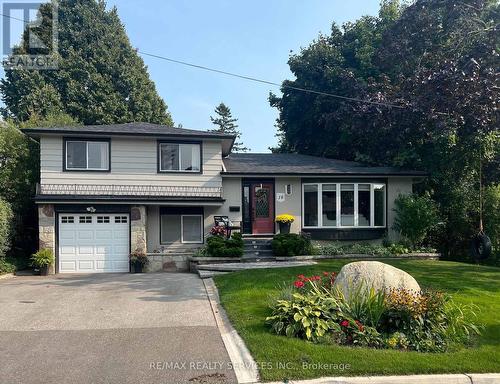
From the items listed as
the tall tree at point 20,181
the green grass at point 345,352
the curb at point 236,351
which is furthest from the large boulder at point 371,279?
the tall tree at point 20,181

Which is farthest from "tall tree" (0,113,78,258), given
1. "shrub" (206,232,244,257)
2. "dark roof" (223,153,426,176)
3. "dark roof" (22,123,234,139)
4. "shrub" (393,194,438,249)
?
"shrub" (393,194,438,249)

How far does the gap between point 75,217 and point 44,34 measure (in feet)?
72.7

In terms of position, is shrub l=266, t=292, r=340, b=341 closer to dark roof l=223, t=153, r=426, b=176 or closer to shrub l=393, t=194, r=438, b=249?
dark roof l=223, t=153, r=426, b=176

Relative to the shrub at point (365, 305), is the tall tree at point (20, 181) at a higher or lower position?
higher

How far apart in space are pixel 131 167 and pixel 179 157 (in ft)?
6.13

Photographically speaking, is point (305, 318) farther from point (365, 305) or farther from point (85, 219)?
point (85, 219)

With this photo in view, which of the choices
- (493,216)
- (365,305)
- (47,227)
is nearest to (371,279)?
(365,305)

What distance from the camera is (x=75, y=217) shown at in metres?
13.7

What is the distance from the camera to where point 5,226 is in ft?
41.4

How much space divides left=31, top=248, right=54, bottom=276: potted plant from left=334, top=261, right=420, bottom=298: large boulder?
10493mm

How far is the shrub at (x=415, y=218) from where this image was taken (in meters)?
13.9

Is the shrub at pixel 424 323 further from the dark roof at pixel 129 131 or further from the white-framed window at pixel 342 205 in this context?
the dark roof at pixel 129 131

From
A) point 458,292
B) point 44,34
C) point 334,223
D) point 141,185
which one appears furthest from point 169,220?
point 44,34

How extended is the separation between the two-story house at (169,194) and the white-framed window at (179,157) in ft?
0.13
